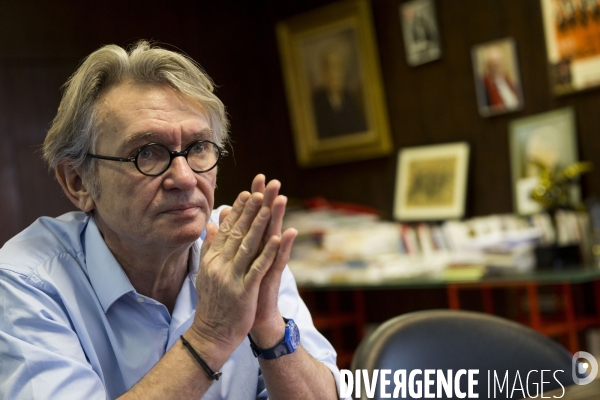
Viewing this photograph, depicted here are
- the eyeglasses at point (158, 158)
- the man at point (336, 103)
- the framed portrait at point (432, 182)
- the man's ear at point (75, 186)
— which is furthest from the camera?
the man at point (336, 103)

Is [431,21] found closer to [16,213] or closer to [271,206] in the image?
[16,213]

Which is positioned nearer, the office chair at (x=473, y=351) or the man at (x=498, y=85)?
the office chair at (x=473, y=351)

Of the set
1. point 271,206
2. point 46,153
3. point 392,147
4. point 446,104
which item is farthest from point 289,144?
point 271,206

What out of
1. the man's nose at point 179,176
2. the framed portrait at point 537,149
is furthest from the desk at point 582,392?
the framed portrait at point 537,149

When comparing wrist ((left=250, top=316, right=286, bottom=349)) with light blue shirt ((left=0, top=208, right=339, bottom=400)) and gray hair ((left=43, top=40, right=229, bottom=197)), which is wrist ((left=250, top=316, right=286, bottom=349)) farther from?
gray hair ((left=43, top=40, right=229, bottom=197))

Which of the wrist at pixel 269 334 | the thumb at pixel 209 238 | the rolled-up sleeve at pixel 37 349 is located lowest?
the wrist at pixel 269 334

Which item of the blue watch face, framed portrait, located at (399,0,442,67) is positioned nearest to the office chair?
the blue watch face

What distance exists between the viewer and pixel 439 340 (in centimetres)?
145

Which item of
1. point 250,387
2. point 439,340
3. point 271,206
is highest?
point 271,206

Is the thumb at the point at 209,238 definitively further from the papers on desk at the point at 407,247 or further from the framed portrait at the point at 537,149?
the framed portrait at the point at 537,149

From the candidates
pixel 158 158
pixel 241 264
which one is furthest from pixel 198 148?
pixel 241 264

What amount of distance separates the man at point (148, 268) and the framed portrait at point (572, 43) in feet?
8.98

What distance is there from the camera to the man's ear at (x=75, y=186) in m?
1.70

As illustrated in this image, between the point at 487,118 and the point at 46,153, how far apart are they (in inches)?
130
